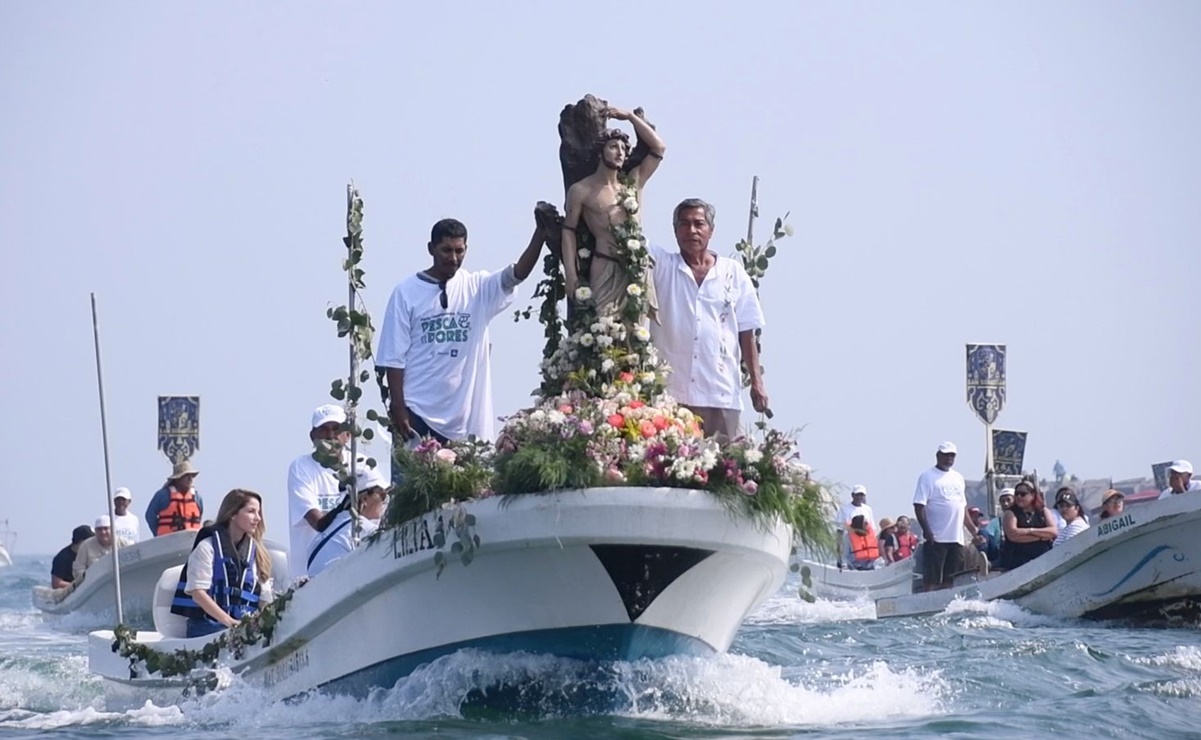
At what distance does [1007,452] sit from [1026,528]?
16.5 feet

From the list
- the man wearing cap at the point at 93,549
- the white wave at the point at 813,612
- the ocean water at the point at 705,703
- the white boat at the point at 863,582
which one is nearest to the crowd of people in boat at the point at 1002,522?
the white wave at the point at 813,612

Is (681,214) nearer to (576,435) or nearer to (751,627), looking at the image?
(576,435)

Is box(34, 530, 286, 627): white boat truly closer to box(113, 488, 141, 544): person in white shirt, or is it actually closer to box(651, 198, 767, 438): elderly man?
box(113, 488, 141, 544): person in white shirt

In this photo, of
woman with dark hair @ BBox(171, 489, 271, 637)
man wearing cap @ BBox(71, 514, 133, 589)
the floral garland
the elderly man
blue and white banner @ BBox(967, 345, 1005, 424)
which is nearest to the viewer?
the elderly man

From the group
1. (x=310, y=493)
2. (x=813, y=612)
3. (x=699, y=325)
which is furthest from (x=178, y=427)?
(x=699, y=325)

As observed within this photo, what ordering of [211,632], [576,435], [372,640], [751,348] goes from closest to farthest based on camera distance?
[576,435] → [372,640] → [751,348] → [211,632]

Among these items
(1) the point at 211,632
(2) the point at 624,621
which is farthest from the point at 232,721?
(2) the point at 624,621

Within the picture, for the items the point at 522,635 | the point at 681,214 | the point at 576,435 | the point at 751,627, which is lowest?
the point at 751,627

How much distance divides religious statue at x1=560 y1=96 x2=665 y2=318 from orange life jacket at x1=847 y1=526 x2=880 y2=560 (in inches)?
797

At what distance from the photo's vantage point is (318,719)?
9758 millimetres

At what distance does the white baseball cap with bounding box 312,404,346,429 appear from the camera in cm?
1152

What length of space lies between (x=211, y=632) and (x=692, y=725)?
143 inches

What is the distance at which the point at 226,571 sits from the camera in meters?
11.4

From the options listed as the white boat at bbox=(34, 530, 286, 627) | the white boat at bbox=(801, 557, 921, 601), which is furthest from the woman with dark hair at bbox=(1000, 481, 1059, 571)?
the white boat at bbox=(34, 530, 286, 627)
